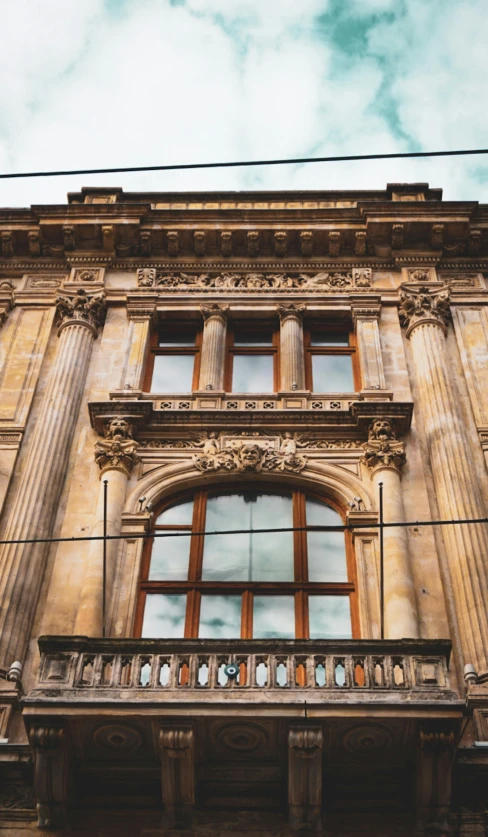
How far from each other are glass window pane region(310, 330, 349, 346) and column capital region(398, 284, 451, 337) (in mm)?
1281

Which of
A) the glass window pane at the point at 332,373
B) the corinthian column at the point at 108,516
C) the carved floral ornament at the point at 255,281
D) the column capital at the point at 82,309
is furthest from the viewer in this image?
the carved floral ornament at the point at 255,281

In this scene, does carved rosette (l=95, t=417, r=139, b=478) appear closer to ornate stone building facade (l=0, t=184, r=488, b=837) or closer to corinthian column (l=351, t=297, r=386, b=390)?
ornate stone building facade (l=0, t=184, r=488, b=837)

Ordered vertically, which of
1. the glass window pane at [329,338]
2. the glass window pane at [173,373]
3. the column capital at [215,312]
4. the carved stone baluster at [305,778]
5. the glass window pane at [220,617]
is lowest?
the carved stone baluster at [305,778]

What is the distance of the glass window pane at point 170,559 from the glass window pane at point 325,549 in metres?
2.04

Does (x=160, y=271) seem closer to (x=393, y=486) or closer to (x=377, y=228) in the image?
(x=377, y=228)

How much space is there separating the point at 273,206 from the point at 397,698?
46.8ft

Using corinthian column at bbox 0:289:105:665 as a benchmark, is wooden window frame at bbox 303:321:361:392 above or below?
above

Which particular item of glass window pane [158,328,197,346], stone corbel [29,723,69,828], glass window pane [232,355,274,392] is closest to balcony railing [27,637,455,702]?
stone corbel [29,723,69,828]

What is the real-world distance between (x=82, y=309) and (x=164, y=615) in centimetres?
811

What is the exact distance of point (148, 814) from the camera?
1291cm

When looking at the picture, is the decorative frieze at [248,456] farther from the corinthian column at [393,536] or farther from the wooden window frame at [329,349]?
the wooden window frame at [329,349]

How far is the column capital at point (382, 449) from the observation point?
17.9 metres

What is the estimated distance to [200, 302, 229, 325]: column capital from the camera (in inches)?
864

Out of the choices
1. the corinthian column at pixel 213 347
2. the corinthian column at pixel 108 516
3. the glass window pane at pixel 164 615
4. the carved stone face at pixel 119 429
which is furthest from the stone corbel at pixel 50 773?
the corinthian column at pixel 213 347
